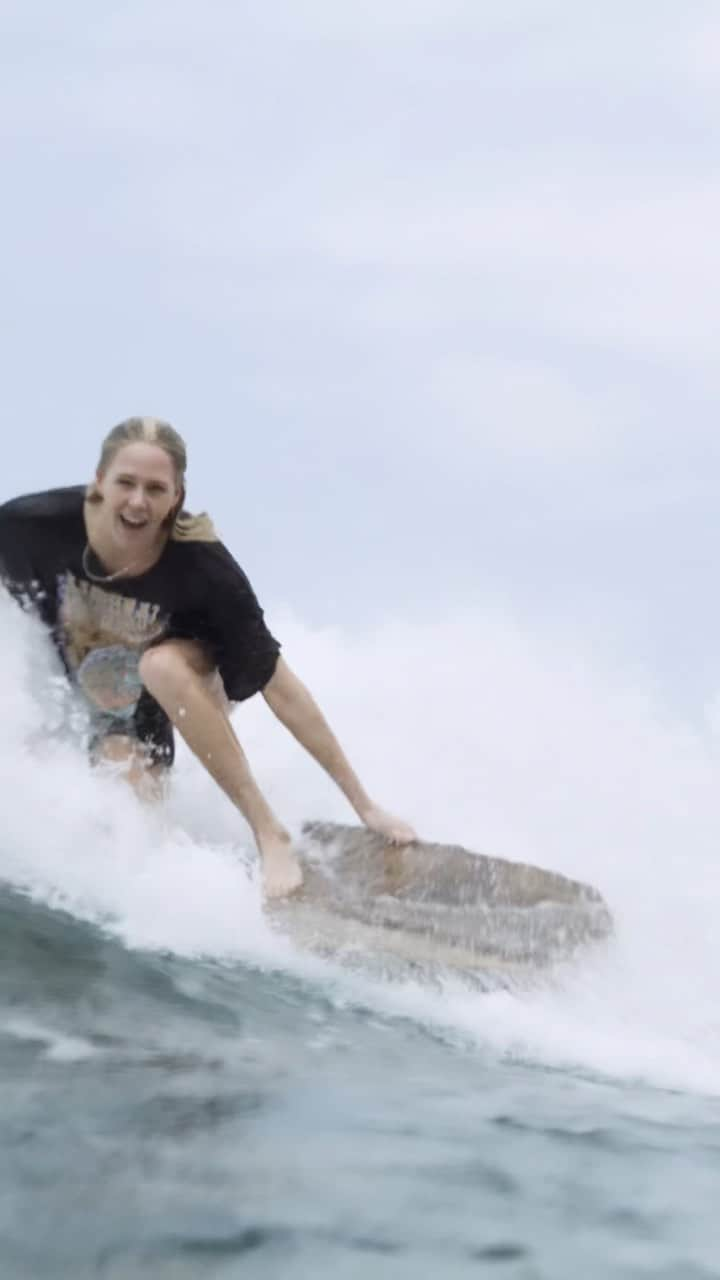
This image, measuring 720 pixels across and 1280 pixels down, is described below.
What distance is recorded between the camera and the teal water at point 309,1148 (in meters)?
2.18

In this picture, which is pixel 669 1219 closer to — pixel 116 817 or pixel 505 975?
pixel 505 975

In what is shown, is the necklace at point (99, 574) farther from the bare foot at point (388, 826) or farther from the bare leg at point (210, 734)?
the bare foot at point (388, 826)

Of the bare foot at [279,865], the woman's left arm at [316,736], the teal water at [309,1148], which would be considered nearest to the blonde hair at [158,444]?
the woman's left arm at [316,736]

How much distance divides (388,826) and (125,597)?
43.6 inches

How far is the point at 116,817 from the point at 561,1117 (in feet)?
7.54

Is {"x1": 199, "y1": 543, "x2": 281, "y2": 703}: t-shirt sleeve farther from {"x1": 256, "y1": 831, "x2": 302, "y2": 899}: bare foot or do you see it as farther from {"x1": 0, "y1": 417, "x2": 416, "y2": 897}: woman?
{"x1": 256, "y1": 831, "x2": 302, "y2": 899}: bare foot

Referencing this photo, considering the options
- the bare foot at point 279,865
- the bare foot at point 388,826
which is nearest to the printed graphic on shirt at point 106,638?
the bare foot at point 279,865

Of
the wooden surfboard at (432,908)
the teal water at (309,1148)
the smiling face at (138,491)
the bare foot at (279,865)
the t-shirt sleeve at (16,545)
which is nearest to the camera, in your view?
the teal water at (309,1148)

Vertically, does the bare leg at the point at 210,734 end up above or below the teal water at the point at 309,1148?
above

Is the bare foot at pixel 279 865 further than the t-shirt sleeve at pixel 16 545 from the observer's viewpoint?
No

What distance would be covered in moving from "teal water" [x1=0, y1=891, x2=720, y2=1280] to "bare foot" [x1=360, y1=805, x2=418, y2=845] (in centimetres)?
121

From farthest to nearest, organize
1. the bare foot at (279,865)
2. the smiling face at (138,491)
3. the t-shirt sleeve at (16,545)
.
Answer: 1. the t-shirt sleeve at (16,545)
2. the bare foot at (279,865)
3. the smiling face at (138,491)

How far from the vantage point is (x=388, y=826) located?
5.02 m

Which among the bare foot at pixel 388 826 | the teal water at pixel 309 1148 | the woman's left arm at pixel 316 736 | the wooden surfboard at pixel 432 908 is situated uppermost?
the woman's left arm at pixel 316 736
